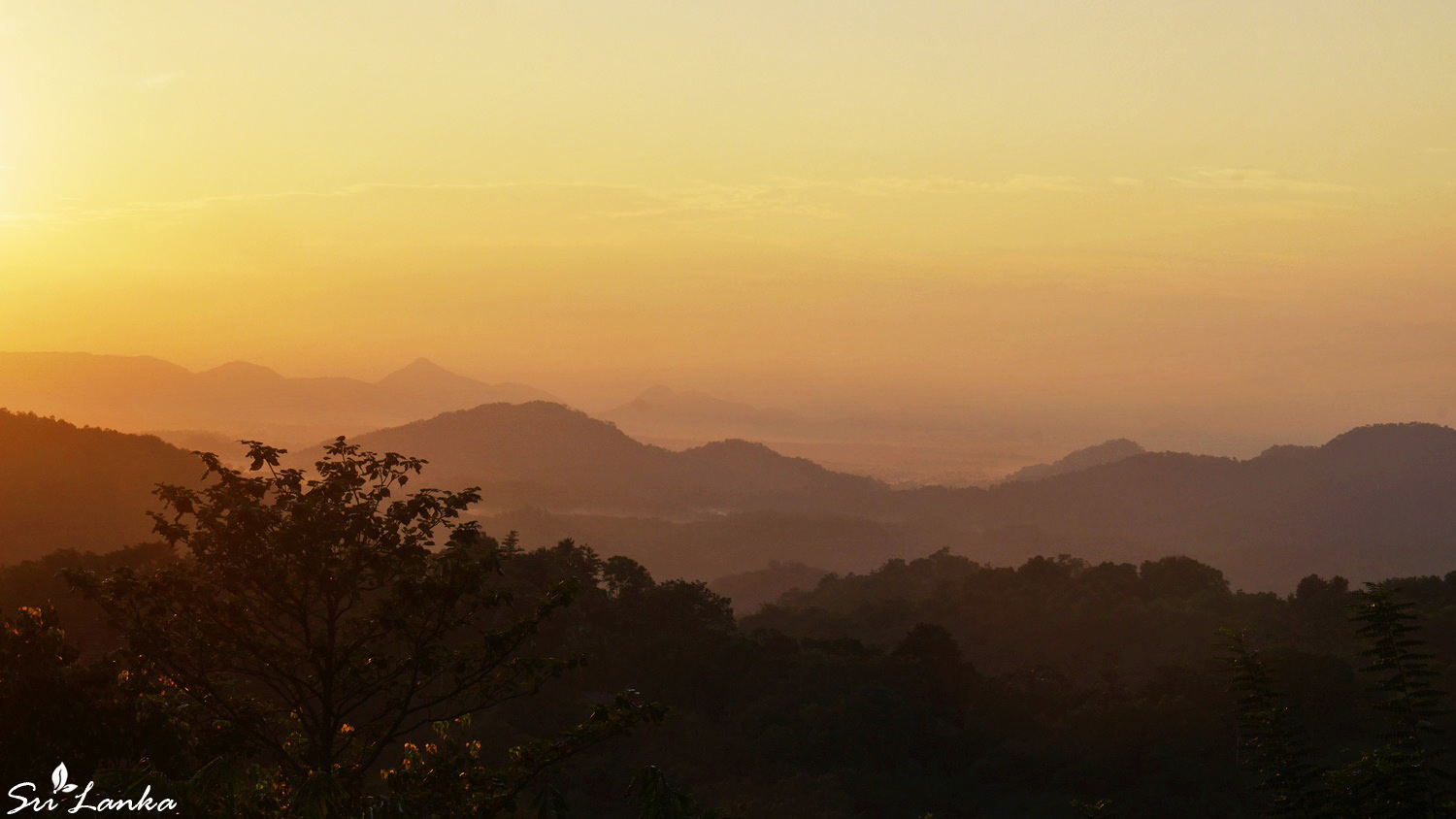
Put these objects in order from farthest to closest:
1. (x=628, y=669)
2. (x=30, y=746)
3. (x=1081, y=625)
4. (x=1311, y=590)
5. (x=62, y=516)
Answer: (x=62, y=516) → (x=1081, y=625) → (x=1311, y=590) → (x=628, y=669) → (x=30, y=746)

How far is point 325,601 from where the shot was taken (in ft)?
60.1

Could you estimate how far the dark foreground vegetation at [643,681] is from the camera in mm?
18000

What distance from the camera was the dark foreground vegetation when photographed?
18000 mm

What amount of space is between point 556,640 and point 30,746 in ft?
224

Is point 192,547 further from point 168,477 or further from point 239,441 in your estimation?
point 168,477

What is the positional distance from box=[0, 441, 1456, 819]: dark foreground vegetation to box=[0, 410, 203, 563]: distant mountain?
212 feet

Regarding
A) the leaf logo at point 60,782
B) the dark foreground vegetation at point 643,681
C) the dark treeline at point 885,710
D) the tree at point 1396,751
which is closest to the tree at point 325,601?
the dark foreground vegetation at point 643,681

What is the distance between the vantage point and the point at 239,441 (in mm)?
17938

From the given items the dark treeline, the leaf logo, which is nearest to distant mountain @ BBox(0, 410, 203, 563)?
the dark treeline

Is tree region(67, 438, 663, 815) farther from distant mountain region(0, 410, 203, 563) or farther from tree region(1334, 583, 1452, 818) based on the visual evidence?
distant mountain region(0, 410, 203, 563)

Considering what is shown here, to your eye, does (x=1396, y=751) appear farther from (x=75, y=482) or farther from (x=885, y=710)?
(x=75, y=482)

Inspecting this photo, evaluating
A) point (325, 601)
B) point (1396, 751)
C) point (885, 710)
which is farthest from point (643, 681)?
point (325, 601)

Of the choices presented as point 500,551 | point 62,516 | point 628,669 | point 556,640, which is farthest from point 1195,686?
point 62,516

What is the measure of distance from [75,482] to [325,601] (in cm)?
15744
